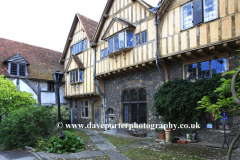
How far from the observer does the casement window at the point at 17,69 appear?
592 inches

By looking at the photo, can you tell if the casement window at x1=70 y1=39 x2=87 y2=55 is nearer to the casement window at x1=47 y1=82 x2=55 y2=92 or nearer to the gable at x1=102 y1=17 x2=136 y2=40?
the gable at x1=102 y1=17 x2=136 y2=40

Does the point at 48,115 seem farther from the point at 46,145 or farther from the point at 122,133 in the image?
the point at 122,133

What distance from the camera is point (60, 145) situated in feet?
25.1

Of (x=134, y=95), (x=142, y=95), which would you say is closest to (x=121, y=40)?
(x=134, y=95)

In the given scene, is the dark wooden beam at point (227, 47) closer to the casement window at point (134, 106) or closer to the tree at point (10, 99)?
the casement window at point (134, 106)

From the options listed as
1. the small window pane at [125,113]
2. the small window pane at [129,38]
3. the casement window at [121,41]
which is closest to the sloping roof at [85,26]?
the casement window at [121,41]

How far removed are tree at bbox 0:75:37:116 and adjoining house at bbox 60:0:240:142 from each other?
196 inches

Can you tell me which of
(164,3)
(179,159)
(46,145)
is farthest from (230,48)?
(46,145)

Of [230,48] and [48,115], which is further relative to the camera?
[48,115]

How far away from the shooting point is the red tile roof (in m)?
15.4

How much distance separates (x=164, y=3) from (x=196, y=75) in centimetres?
413

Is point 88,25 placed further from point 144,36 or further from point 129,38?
point 144,36

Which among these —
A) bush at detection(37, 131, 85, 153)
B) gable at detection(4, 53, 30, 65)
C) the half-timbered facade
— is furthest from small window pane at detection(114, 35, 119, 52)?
gable at detection(4, 53, 30, 65)

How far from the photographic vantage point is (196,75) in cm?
870
